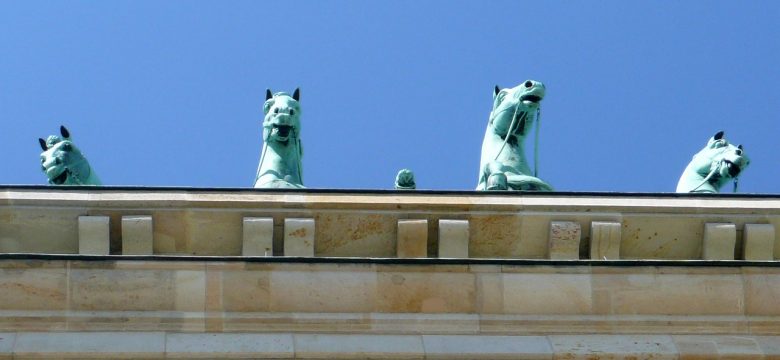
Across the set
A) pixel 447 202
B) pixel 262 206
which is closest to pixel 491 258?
pixel 447 202

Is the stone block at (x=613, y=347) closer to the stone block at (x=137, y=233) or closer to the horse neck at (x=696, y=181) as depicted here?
the horse neck at (x=696, y=181)

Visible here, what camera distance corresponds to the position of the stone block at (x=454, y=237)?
101 feet

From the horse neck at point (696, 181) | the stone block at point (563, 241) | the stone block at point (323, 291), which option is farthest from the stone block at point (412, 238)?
the horse neck at point (696, 181)

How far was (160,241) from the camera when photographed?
99.9 ft

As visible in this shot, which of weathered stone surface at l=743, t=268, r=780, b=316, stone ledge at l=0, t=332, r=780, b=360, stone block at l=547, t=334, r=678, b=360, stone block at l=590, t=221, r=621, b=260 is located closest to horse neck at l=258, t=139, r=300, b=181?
stone ledge at l=0, t=332, r=780, b=360

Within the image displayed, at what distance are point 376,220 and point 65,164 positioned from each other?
4.64 metres

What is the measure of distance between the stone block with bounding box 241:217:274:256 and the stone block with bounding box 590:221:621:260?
3.82 metres

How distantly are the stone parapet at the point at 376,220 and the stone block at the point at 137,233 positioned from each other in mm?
41

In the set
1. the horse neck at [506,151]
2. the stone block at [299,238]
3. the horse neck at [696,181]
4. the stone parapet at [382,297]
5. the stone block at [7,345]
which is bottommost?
the stone block at [7,345]

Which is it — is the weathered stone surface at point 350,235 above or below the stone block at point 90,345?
above

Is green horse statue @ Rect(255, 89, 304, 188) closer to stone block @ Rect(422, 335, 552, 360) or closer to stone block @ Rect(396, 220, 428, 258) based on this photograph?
stone block @ Rect(396, 220, 428, 258)

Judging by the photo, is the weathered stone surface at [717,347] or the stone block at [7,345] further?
the weathered stone surface at [717,347]

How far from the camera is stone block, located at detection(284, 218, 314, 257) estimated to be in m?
30.5

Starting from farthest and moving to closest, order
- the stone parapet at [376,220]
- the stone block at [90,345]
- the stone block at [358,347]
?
the stone parapet at [376,220], the stone block at [358,347], the stone block at [90,345]
